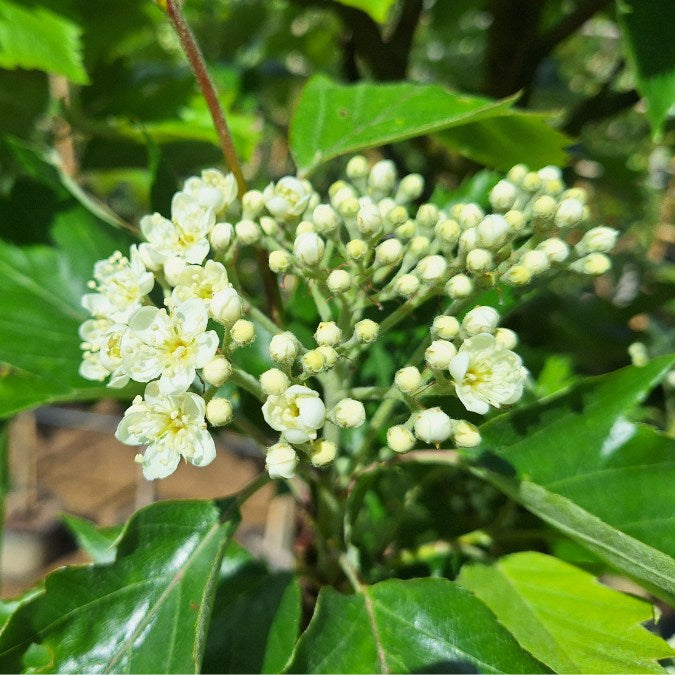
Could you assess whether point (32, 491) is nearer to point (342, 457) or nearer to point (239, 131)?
point (239, 131)

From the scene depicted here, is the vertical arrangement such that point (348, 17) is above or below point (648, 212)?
above

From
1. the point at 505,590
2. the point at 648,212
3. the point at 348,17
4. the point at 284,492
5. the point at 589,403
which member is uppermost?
the point at 348,17

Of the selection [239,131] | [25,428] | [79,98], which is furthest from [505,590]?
[25,428]

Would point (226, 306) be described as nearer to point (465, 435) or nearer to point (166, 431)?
point (166, 431)

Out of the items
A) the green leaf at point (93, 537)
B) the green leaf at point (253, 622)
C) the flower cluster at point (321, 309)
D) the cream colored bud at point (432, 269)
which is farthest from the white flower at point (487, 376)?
the green leaf at point (93, 537)

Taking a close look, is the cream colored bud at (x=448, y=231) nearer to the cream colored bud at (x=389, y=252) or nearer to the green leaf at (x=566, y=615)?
the cream colored bud at (x=389, y=252)

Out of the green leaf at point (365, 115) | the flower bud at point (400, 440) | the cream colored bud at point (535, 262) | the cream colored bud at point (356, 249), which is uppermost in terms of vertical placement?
the green leaf at point (365, 115)
